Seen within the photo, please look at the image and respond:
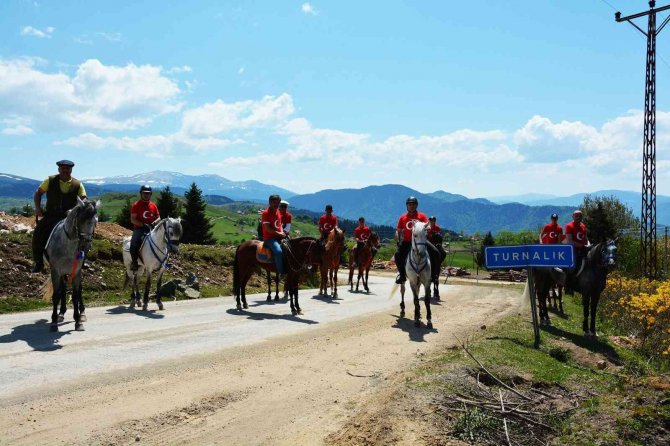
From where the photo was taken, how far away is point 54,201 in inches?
437

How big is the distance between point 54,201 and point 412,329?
935 cm

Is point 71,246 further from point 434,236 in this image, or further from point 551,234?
point 434,236

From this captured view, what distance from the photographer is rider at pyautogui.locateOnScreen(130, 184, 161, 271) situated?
1466cm

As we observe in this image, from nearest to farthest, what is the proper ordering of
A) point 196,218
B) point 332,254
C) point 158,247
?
point 158,247, point 332,254, point 196,218

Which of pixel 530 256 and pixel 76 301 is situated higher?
pixel 530 256

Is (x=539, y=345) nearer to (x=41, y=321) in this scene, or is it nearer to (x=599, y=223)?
(x=41, y=321)

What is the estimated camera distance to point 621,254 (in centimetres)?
3559

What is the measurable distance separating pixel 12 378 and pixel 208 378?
2709 millimetres

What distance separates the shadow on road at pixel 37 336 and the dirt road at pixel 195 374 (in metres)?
0.02

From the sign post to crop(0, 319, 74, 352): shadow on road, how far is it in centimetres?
938

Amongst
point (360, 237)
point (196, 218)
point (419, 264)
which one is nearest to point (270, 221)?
point (419, 264)

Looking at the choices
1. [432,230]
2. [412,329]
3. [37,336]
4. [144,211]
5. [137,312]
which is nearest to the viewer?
[37,336]

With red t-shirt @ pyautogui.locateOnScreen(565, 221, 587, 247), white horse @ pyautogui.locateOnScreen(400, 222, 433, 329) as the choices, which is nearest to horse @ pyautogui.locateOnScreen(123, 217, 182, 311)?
white horse @ pyautogui.locateOnScreen(400, 222, 433, 329)

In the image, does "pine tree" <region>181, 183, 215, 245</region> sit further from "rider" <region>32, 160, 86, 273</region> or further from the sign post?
the sign post
